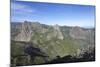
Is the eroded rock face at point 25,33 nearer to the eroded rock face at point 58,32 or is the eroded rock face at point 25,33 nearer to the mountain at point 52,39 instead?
the mountain at point 52,39

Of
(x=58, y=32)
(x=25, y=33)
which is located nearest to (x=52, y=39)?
(x=58, y=32)

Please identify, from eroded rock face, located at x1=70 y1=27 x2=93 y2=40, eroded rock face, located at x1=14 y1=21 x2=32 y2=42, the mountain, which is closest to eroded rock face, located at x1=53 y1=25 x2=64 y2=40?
the mountain

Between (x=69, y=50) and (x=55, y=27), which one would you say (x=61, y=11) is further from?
(x=69, y=50)

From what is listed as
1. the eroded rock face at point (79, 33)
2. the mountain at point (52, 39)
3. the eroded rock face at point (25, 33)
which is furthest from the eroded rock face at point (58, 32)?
the eroded rock face at point (25, 33)

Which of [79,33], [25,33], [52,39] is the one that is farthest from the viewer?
[79,33]

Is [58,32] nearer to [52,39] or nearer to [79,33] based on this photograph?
[52,39]

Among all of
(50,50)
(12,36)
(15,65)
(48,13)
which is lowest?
(15,65)
